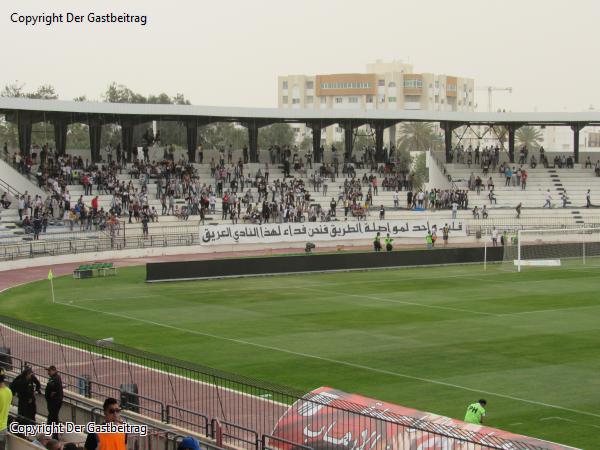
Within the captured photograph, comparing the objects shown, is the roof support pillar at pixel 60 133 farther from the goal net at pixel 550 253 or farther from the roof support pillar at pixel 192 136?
the goal net at pixel 550 253

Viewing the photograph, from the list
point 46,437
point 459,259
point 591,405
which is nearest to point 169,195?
point 459,259

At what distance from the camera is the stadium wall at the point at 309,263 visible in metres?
50.5

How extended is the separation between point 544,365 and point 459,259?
1222 inches

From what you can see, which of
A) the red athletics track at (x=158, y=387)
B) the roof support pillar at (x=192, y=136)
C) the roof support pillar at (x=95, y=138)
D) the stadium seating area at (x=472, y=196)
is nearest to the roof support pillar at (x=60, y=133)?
the roof support pillar at (x=95, y=138)

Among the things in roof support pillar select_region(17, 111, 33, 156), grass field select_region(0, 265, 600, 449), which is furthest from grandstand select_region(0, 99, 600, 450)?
roof support pillar select_region(17, 111, 33, 156)

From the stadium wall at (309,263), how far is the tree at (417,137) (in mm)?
97547

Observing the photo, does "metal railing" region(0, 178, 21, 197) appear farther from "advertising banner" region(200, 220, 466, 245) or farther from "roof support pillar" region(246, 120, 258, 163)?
"roof support pillar" region(246, 120, 258, 163)

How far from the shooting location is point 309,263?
54812 millimetres

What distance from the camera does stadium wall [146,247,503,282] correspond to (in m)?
A: 50.5

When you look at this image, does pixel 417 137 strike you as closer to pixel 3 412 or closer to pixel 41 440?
pixel 3 412

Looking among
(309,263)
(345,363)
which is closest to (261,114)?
(309,263)

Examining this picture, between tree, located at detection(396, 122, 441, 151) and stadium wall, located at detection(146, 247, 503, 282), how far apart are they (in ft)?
320

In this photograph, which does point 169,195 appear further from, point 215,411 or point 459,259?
point 215,411

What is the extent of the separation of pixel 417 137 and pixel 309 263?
107m
